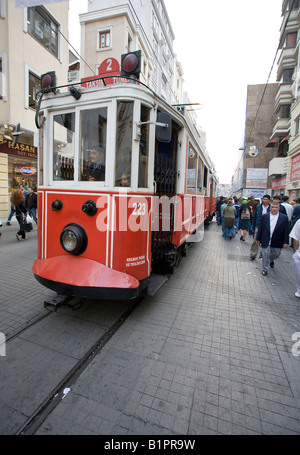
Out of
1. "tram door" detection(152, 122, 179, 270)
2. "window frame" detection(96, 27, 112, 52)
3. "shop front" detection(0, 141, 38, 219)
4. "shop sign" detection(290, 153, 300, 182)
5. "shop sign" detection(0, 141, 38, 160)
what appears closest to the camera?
"tram door" detection(152, 122, 179, 270)

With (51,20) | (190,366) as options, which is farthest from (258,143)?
(190,366)

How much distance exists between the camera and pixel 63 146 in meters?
3.68

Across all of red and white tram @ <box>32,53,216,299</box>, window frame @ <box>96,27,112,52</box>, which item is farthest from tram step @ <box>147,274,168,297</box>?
window frame @ <box>96,27,112,52</box>

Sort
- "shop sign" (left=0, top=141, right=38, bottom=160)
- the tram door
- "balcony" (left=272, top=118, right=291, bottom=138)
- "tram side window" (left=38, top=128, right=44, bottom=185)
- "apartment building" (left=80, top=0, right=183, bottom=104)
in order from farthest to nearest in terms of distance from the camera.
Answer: "balcony" (left=272, top=118, right=291, bottom=138)
"apartment building" (left=80, top=0, right=183, bottom=104)
"shop sign" (left=0, top=141, right=38, bottom=160)
the tram door
"tram side window" (left=38, top=128, right=44, bottom=185)

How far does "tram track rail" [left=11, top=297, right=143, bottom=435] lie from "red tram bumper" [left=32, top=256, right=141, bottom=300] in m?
0.59

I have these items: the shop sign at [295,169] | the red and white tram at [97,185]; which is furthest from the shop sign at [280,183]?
the red and white tram at [97,185]

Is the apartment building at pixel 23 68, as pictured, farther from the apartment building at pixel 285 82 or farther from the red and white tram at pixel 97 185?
the apartment building at pixel 285 82

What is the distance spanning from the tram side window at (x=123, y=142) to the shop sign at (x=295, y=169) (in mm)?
16110

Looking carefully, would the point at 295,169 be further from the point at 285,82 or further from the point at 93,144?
the point at 93,144

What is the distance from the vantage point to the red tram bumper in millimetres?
3066

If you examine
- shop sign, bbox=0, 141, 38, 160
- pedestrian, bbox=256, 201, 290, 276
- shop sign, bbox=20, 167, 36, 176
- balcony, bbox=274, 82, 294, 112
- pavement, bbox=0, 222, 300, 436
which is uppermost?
balcony, bbox=274, 82, 294, 112

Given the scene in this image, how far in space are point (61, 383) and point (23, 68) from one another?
14.4 m

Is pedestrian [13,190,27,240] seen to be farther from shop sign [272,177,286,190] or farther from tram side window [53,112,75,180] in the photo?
shop sign [272,177,286,190]
